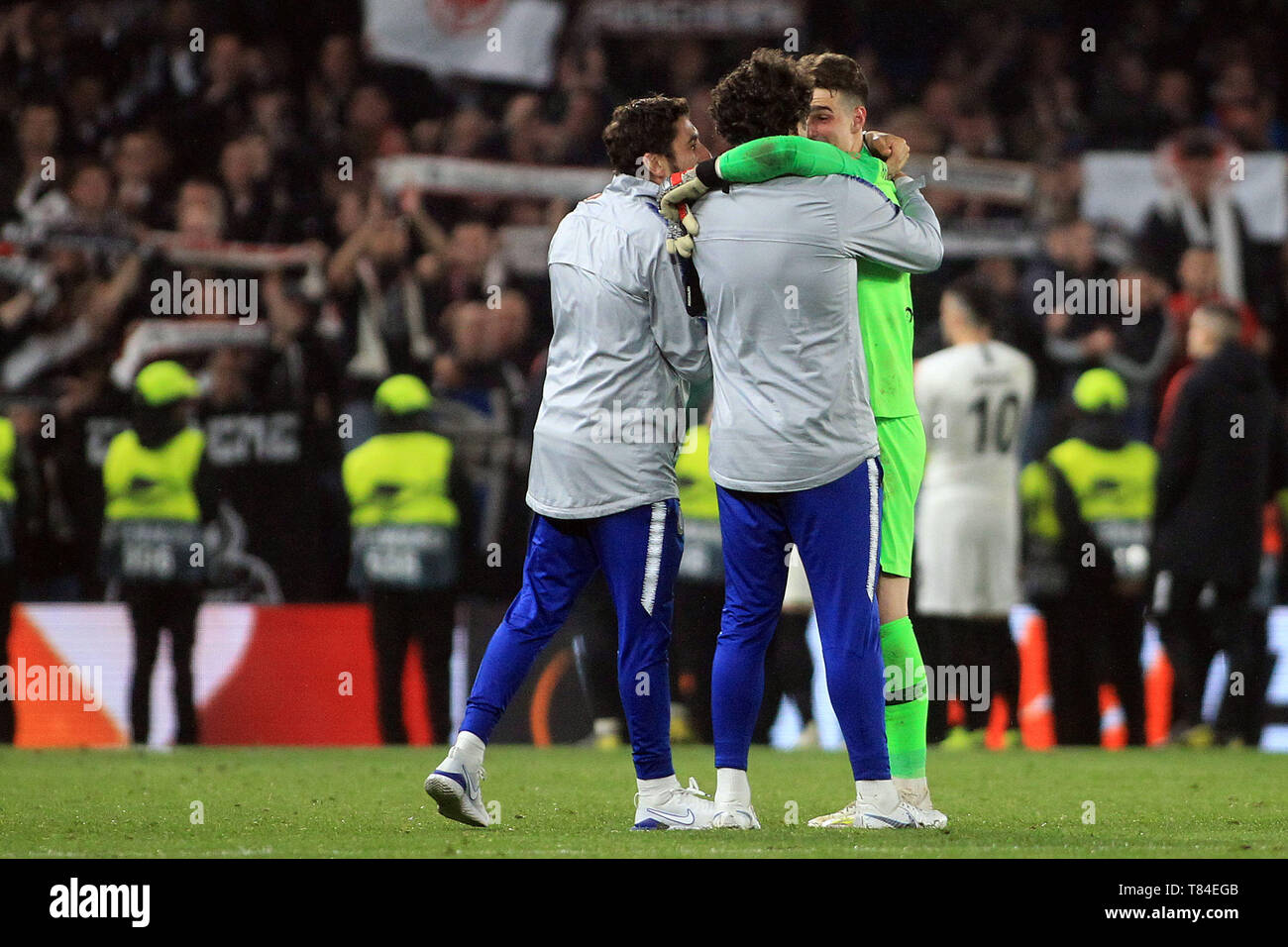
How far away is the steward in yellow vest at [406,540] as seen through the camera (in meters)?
9.06

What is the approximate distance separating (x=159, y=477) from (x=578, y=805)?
3943 millimetres

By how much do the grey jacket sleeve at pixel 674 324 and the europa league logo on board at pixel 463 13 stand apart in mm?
8171

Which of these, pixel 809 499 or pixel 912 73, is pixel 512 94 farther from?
pixel 809 499

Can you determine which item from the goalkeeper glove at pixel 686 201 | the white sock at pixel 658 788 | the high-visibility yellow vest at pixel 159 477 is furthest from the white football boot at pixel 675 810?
the high-visibility yellow vest at pixel 159 477

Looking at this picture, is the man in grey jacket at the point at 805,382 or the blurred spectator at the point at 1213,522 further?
the blurred spectator at the point at 1213,522

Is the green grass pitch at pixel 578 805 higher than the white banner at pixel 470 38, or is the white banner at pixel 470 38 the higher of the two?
the white banner at pixel 470 38

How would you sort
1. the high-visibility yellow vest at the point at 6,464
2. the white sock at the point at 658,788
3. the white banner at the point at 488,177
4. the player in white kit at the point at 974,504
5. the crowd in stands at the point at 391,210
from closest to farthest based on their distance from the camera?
the white sock at the point at 658,788 → the player in white kit at the point at 974,504 → the high-visibility yellow vest at the point at 6,464 → the crowd in stands at the point at 391,210 → the white banner at the point at 488,177

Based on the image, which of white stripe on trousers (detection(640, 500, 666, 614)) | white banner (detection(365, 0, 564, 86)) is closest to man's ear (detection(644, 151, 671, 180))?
white stripe on trousers (detection(640, 500, 666, 614))

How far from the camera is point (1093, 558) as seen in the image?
910cm

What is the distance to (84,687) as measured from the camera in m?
9.09

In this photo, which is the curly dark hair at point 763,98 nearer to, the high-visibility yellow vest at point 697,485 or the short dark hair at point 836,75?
the short dark hair at point 836,75

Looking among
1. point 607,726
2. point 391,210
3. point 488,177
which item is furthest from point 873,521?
point 488,177

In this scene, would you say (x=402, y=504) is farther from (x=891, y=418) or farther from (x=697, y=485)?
(x=891, y=418)

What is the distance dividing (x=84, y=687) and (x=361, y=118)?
4.63 meters
